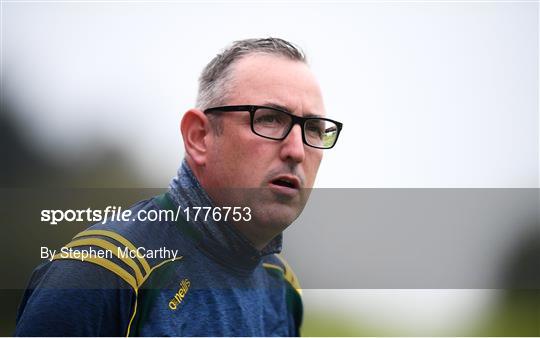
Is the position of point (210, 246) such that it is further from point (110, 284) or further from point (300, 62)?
point (300, 62)

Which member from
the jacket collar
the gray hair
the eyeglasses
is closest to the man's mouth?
the eyeglasses

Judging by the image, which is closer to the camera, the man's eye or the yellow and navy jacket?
the yellow and navy jacket

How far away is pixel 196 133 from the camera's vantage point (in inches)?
136

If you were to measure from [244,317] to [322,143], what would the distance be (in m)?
1.32

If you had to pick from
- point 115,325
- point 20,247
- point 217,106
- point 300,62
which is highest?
point 300,62

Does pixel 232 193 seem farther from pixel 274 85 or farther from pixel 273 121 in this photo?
pixel 274 85

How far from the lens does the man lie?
3086mm

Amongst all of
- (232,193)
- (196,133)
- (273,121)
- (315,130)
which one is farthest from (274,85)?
(232,193)

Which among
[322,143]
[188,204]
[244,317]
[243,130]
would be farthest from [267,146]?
[244,317]

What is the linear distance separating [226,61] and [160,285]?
1.60 meters

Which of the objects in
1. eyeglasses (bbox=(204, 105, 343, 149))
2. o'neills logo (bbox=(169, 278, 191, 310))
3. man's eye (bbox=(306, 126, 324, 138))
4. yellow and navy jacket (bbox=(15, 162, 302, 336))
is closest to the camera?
yellow and navy jacket (bbox=(15, 162, 302, 336))

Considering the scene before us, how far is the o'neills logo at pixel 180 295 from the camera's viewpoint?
120 inches

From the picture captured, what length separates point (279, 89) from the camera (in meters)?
3.33

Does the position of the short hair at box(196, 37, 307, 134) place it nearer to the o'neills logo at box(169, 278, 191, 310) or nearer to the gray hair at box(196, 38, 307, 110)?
the gray hair at box(196, 38, 307, 110)
